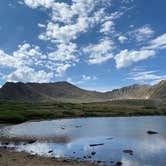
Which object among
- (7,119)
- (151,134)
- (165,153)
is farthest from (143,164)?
(7,119)

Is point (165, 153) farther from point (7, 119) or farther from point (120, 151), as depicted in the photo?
point (7, 119)

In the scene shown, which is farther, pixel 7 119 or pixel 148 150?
pixel 7 119

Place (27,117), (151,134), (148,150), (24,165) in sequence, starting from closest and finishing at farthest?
(24,165) → (148,150) → (151,134) → (27,117)

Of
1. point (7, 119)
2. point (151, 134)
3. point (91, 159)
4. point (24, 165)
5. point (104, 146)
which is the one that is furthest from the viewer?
point (7, 119)

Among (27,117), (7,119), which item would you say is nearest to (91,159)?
(7,119)

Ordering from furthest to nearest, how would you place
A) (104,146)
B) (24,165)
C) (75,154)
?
1. (104,146)
2. (75,154)
3. (24,165)

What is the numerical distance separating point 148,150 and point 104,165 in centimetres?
1988

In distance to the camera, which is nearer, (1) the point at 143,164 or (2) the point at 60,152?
(1) the point at 143,164

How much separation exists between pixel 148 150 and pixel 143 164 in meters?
16.0

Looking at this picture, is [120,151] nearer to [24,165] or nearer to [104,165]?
[104,165]

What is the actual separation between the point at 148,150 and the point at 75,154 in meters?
15.3

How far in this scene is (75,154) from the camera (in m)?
61.6

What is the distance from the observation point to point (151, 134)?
9944cm

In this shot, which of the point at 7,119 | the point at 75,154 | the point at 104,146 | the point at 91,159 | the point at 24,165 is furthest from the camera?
the point at 7,119
